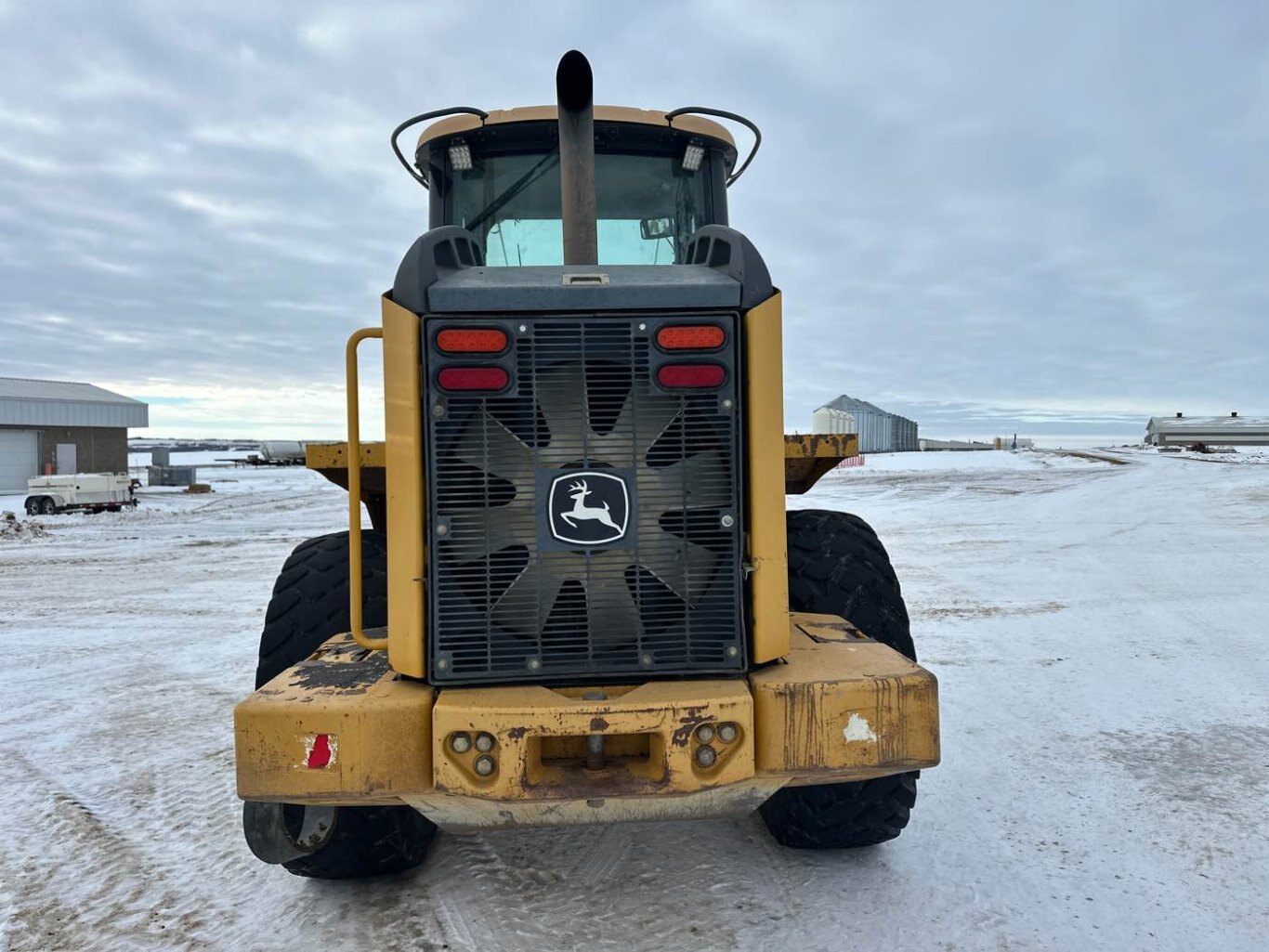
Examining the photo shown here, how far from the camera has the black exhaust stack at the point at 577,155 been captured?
2660mm

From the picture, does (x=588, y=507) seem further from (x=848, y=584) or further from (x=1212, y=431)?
(x=1212, y=431)

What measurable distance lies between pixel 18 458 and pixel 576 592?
3387cm

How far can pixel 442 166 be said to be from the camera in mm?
3469

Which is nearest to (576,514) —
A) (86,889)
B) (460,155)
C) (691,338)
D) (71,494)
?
(691,338)

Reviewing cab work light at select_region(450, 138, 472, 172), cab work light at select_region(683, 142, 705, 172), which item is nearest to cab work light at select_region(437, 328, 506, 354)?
cab work light at select_region(450, 138, 472, 172)

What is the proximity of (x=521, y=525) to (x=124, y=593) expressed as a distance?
26.9 ft

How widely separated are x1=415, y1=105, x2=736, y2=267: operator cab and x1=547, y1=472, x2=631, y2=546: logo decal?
1.32 metres

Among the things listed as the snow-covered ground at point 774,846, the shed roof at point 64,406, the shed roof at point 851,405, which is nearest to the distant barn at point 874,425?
the shed roof at point 851,405

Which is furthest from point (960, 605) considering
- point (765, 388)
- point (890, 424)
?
point (890, 424)

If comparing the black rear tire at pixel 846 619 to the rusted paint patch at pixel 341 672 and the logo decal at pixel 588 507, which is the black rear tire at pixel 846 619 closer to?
the logo decal at pixel 588 507

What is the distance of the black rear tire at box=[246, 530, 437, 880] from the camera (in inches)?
111

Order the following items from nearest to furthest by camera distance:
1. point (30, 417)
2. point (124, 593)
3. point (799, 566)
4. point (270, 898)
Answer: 1. point (270, 898)
2. point (799, 566)
3. point (124, 593)
4. point (30, 417)

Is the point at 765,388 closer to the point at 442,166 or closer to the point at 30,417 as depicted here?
the point at 442,166

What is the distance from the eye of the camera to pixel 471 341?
238 centimetres
